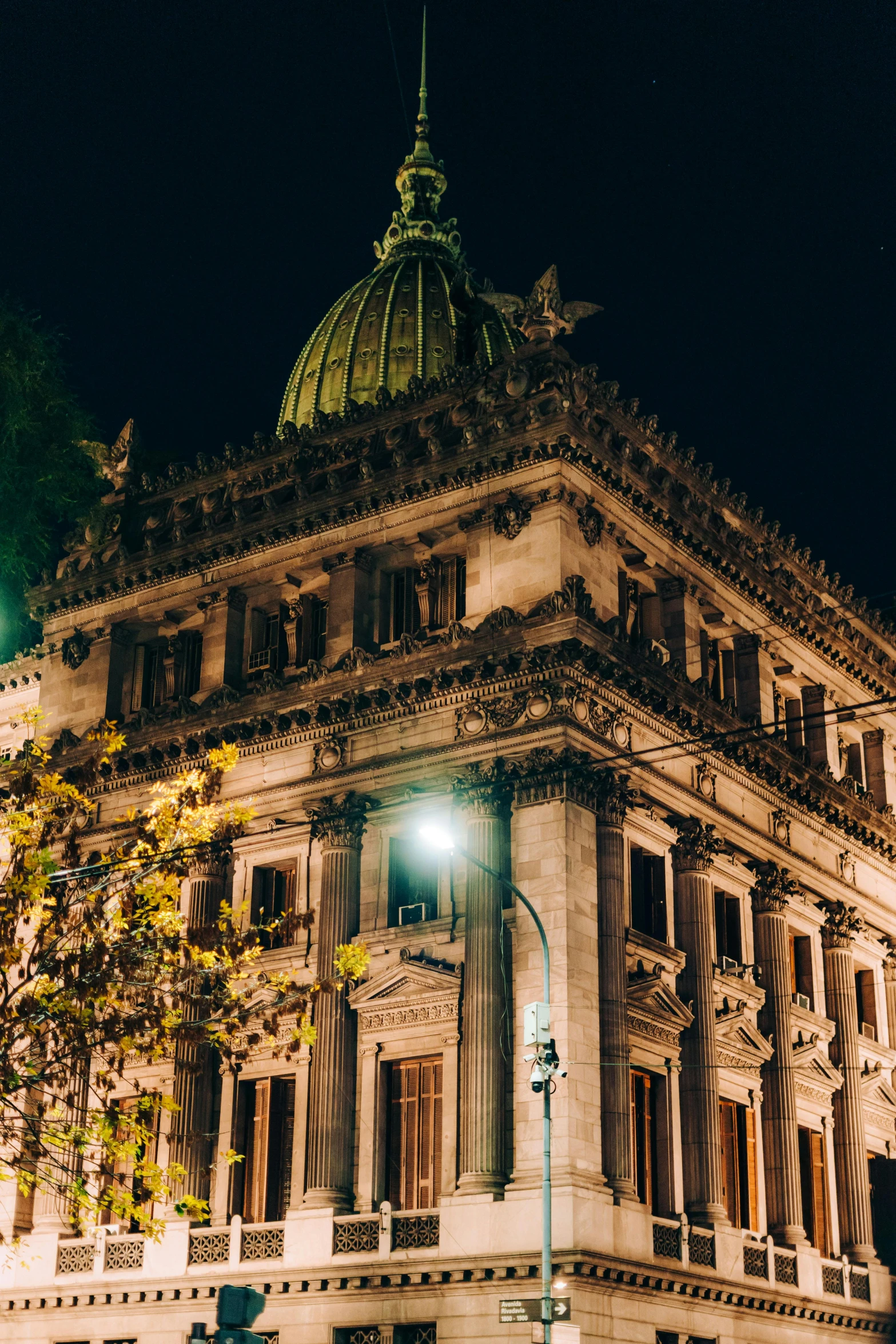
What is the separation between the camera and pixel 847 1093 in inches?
1884

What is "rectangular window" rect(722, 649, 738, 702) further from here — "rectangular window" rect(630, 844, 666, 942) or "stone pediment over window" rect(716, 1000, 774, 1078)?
"stone pediment over window" rect(716, 1000, 774, 1078)

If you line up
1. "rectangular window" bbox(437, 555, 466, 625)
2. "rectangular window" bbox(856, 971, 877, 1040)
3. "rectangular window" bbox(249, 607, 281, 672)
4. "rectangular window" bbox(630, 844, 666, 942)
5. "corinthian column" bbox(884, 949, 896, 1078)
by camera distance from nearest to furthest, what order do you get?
"rectangular window" bbox(630, 844, 666, 942), "rectangular window" bbox(437, 555, 466, 625), "rectangular window" bbox(249, 607, 281, 672), "rectangular window" bbox(856, 971, 877, 1040), "corinthian column" bbox(884, 949, 896, 1078)

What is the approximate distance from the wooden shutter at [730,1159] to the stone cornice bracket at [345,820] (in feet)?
37.0

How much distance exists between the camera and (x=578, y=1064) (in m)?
36.2

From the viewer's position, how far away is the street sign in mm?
34125

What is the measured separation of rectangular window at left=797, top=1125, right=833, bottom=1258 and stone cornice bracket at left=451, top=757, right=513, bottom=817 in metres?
13.2

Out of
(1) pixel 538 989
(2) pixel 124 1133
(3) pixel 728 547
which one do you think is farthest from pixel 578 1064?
(3) pixel 728 547

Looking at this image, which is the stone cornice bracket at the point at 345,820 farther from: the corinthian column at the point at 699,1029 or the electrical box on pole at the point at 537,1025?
the electrical box on pole at the point at 537,1025

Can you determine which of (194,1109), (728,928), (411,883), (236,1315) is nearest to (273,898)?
(411,883)

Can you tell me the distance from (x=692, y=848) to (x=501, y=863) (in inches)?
265

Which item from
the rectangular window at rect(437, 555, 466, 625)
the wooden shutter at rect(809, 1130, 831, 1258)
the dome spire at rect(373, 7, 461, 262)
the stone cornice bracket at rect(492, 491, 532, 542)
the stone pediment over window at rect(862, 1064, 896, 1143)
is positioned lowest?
the wooden shutter at rect(809, 1130, 831, 1258)

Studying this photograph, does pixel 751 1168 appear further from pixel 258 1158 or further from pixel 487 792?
pixel 487 792

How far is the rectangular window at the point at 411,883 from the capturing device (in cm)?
4078

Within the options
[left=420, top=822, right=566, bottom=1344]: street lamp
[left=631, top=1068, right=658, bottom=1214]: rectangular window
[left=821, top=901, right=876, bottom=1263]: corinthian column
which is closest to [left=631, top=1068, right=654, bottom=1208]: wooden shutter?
[left=631, top=1068, right=658, bottom=1214]: rectangular window
